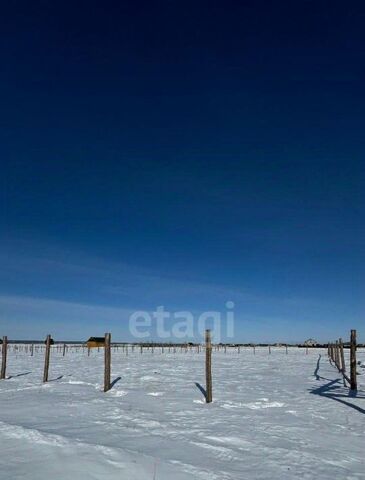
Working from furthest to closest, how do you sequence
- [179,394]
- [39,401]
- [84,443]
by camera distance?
[179,394]
[39,401]
[84,443]

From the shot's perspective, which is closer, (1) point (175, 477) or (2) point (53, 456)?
(1) point (175, 477)

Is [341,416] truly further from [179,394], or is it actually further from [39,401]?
[39,401]

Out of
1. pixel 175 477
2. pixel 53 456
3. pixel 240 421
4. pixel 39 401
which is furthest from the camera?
pixel 39 401

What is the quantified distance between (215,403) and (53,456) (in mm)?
7543

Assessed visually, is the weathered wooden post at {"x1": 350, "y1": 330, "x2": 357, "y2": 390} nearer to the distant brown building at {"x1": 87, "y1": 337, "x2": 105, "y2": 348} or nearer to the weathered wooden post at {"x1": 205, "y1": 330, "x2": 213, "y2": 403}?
the weathered wooden post at {"x1": 205, "y1": 330, "x2": 213, "y2": 403}

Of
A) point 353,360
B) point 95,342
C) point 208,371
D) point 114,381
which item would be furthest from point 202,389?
point 95,342

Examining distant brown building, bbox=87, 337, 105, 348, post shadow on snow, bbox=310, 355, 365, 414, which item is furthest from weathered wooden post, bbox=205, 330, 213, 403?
distant brown building, bbox=87, 337, 105, 348

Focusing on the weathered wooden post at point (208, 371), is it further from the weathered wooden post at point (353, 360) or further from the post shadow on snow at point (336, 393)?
the weathered wooden post at point (353, 360)

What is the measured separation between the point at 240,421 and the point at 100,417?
3648 mm

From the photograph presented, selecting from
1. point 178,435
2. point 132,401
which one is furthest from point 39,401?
point 178,435

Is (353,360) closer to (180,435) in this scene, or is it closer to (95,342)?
(180,435)

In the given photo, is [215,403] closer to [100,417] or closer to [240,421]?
[240,421]

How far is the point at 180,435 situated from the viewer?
936cm

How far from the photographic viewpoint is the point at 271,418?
1141cm
